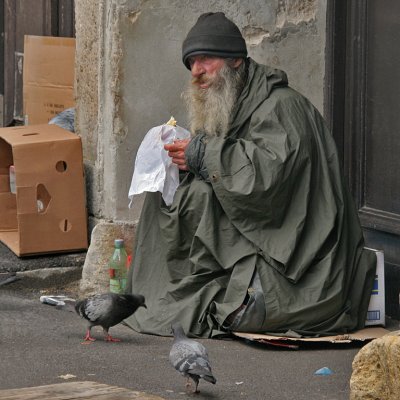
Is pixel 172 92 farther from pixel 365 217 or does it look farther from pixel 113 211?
pixel 365 217

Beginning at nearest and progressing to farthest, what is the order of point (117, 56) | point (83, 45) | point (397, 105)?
point (397, 105) → point (117, 56) → point (83, 45)

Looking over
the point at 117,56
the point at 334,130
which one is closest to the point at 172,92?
the point at 117,56

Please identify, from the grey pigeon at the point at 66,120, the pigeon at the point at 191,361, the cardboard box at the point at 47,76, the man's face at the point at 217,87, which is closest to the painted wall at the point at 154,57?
the man's face at the point at 217,87

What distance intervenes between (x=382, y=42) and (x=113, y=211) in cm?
Result: 182

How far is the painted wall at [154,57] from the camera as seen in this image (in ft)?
23.8

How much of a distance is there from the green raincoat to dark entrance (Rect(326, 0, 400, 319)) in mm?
471

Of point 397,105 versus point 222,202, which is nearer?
point 222,202

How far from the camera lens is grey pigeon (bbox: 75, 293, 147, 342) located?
622 centimetres

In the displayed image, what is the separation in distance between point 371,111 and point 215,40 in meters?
1.07

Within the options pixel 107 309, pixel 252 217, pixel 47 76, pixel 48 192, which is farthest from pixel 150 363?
pixel 47 76

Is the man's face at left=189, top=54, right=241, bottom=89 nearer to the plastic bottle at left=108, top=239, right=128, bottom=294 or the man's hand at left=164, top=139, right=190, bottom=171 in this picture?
the man's hand at left=164, top=139, right=190, bottom=171

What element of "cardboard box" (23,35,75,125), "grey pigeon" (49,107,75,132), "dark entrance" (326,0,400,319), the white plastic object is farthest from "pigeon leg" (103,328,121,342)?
"cardboard box" (23,35,75,125)

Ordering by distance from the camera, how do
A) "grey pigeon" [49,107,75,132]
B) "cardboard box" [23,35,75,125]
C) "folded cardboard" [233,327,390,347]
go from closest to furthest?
"folded cardboard" [233,327,390,347]
"grey pigeon" [49,107,75,132]
"cardboard box" [23,35,75,125]

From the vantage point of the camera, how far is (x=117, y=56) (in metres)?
7.25
